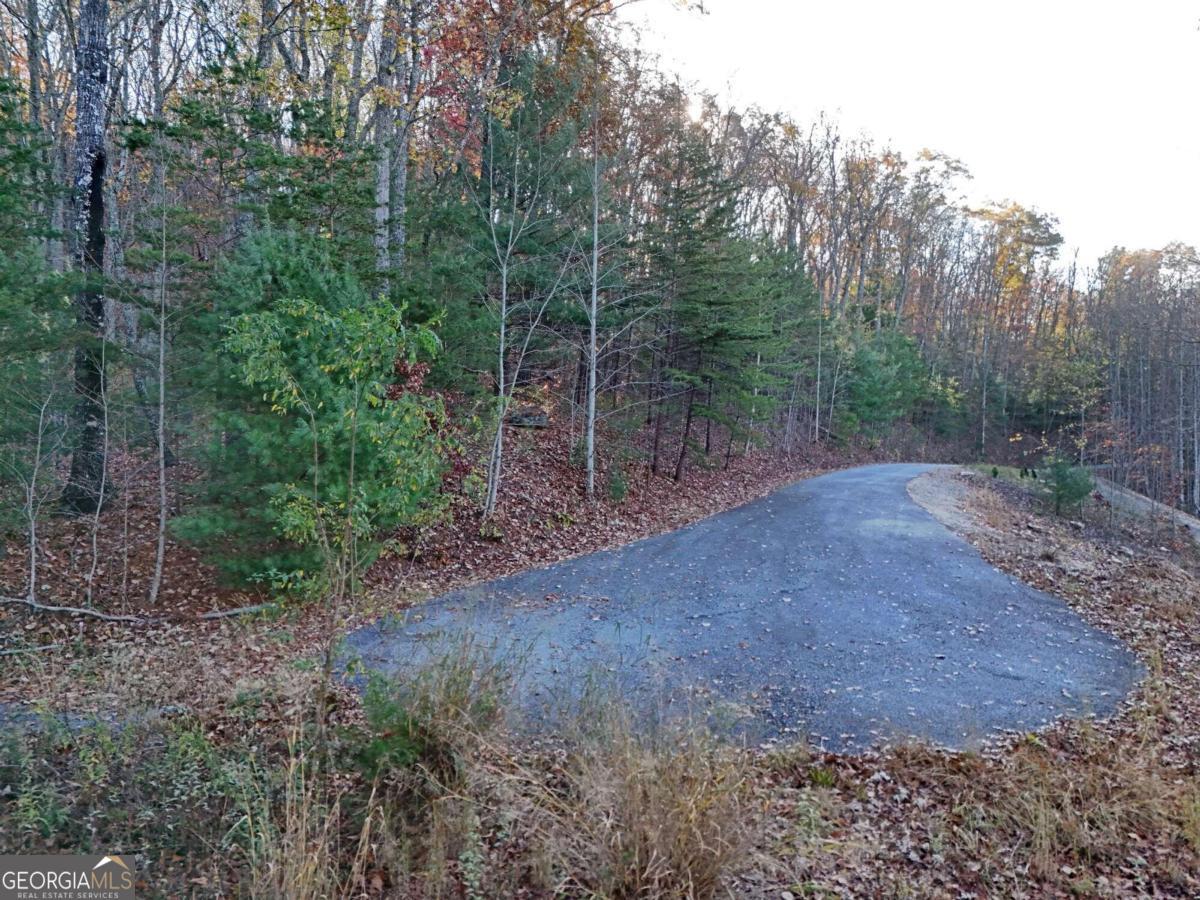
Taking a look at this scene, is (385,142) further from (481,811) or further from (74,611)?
(481,811)

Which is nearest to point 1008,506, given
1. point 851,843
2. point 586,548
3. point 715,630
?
point 586,548

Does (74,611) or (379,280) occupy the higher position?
(379,280)

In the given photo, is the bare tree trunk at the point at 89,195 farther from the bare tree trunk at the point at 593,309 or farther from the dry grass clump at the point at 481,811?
the bare tree trunk at the point at 593,309

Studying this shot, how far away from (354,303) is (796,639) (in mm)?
6167

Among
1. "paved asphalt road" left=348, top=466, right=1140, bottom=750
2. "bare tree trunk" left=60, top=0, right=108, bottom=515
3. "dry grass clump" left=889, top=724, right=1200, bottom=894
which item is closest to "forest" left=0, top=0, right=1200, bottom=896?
"bare tree trunk" left=60, top=0, right=108, bottom=515

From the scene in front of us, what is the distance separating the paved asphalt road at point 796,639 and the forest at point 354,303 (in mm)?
1501

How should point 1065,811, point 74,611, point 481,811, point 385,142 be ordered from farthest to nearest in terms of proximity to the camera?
point 385,142 → point 74,611 → point 1065,811 → point 481,811

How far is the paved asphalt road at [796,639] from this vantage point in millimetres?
5500

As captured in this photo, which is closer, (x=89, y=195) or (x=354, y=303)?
(x=354, y=303)

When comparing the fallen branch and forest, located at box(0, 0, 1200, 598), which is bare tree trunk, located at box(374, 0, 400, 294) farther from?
the fallen branch

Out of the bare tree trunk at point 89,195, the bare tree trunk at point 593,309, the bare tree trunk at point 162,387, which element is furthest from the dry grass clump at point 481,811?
the bare tree trunk at point 593,309

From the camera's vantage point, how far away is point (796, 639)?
7.20 meters

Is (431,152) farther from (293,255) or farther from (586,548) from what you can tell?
(586,548)

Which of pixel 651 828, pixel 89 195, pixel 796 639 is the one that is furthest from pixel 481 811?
pixel 89 195
